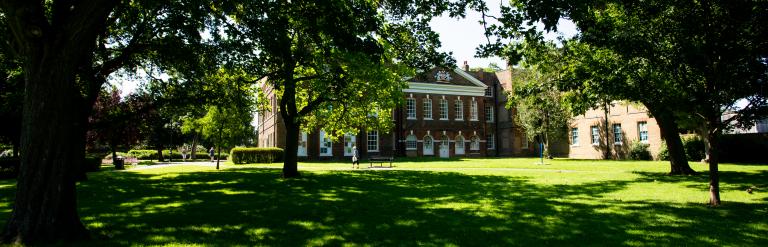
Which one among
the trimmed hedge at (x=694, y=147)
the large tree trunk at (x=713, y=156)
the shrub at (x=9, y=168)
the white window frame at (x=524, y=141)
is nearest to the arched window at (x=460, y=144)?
the white window frame at (x=524, y=141)

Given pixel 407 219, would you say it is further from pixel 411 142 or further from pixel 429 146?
pixel 429 146

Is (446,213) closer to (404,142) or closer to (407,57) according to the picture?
(407,57)

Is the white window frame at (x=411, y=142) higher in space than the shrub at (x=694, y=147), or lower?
higher

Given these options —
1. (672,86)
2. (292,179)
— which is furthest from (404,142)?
(672,86)

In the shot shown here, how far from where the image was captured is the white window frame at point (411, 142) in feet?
134

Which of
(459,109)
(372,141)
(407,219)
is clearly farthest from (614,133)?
(407,219)

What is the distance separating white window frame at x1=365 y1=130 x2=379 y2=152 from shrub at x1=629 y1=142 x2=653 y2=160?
65.7 ft

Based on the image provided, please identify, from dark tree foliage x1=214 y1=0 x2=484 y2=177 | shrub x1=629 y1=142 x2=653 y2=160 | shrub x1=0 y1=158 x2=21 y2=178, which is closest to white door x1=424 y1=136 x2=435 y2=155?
shrub x1=629 y1=142 x2=653 y2=160

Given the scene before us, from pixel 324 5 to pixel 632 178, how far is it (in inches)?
527

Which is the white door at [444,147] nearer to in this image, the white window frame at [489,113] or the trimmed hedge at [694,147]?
the white window frame at [489,113]

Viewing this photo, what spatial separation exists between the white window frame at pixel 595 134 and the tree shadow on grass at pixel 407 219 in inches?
1055

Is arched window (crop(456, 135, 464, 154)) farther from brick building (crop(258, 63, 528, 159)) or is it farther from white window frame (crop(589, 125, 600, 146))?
white window frame (crop(589, 125, 600, 146))

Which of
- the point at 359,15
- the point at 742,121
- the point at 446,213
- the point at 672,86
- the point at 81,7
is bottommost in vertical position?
the point at 446,213

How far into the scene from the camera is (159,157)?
158ft
